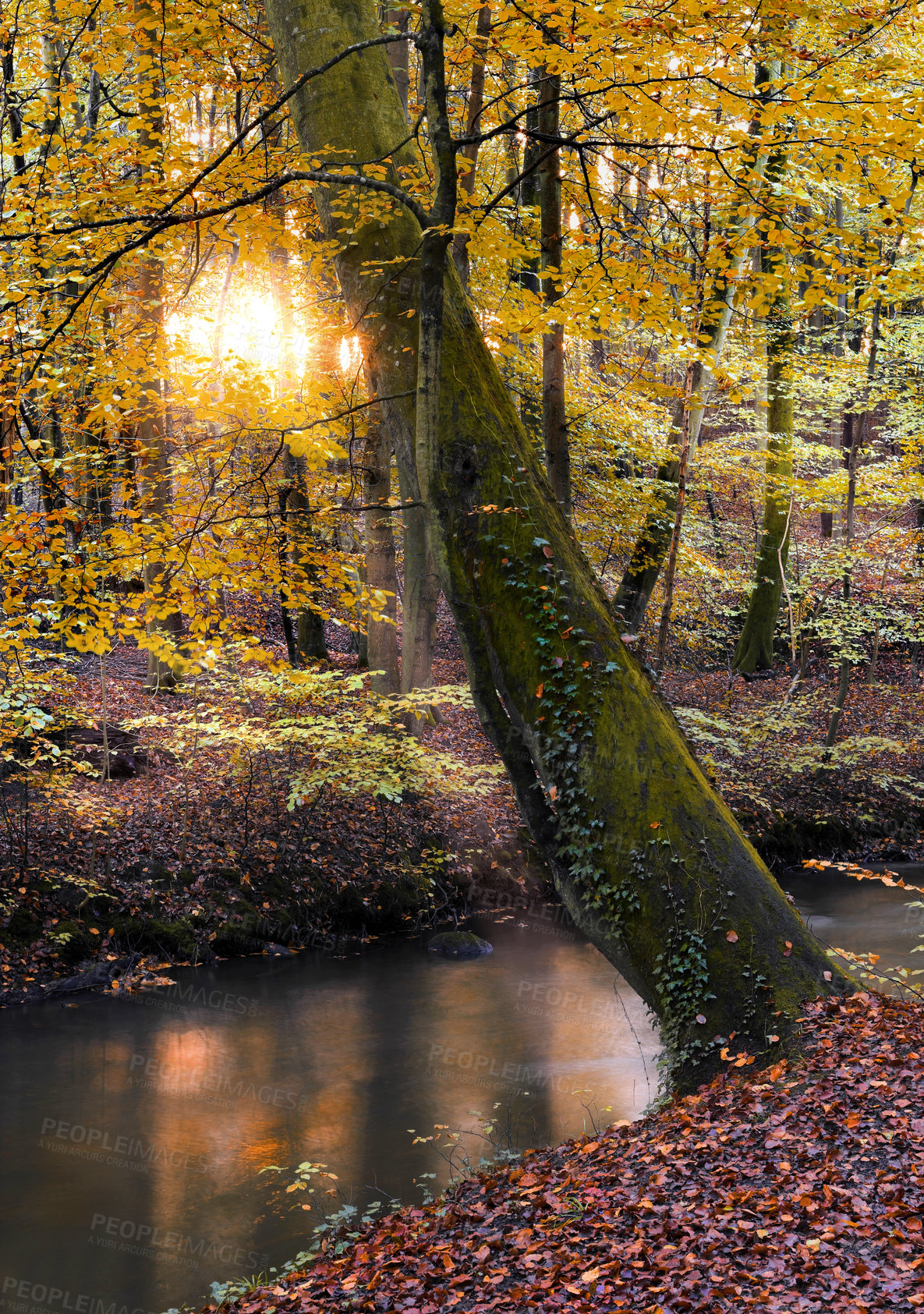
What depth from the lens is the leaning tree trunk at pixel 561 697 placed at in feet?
15.0

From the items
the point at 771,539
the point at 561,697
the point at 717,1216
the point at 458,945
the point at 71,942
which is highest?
the point at 771,539

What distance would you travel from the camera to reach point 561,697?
4.92 meters

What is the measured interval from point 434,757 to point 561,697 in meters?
6.18

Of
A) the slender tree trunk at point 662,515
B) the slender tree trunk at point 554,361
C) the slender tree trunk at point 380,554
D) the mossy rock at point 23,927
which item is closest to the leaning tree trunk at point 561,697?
the slender tree trunk at point 554,361

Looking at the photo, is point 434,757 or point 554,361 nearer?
point 554,361

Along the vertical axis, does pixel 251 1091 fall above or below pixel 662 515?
below

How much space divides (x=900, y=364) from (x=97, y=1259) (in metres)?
19.2

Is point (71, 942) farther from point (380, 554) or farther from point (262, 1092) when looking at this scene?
point (380, 554)

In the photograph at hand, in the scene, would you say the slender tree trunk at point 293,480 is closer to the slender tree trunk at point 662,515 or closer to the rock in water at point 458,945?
the slender tree trunk at point 662,515

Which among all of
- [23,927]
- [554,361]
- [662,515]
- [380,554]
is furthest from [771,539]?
[23,927]

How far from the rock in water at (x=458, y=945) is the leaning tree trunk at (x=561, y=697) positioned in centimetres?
645

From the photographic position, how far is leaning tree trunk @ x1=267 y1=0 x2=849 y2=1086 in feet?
15.0

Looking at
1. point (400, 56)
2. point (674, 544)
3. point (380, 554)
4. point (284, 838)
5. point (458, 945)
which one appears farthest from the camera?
point (284, 838)

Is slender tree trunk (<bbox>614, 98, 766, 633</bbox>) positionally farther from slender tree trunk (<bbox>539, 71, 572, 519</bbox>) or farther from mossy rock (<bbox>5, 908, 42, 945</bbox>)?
mossy rock (<bbox>5, 908, 42, 945</bbox>)
